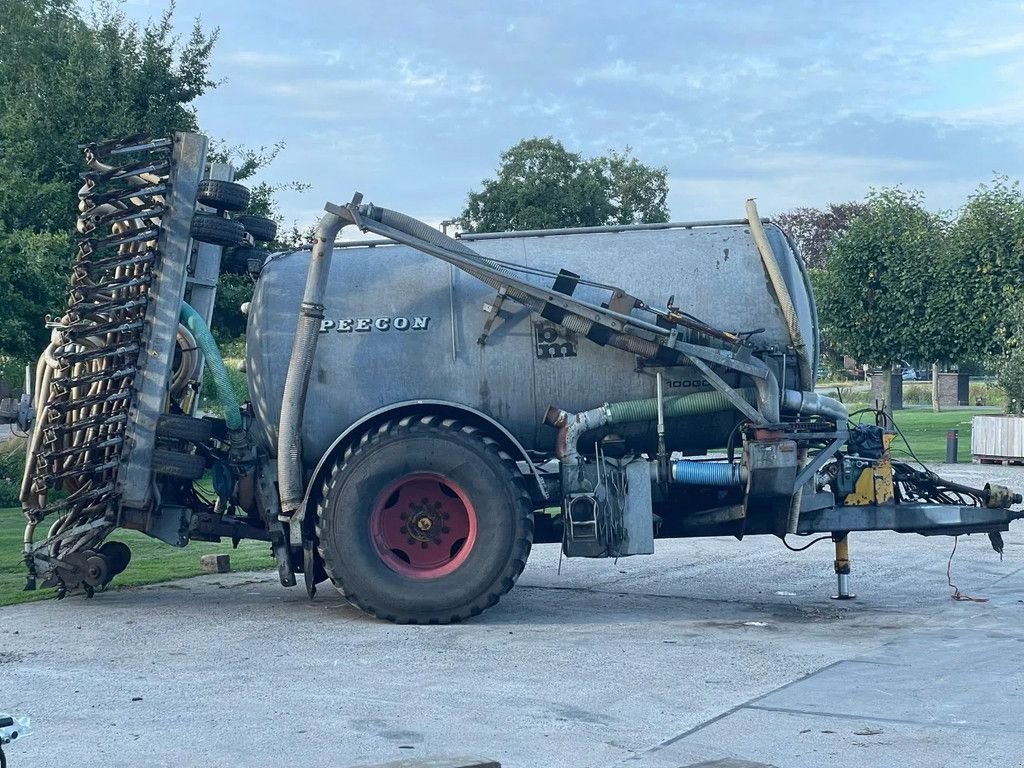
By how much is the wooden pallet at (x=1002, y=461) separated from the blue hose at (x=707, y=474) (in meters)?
17.6

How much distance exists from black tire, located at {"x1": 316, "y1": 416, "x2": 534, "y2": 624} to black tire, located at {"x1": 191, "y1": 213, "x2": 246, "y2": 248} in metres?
1.84

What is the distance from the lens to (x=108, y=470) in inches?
374

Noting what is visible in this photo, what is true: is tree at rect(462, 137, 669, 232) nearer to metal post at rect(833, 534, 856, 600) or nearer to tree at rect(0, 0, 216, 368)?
tree at rect(0, 0, 216, 368)

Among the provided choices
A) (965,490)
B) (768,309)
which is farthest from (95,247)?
(965,490)

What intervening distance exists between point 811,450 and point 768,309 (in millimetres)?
1043

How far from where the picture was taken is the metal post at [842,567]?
1014cm

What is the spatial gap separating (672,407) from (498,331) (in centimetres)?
132

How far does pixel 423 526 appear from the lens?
9.48 m

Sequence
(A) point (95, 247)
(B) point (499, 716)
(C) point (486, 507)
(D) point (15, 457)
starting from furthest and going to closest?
(D) point (15, 457) < (A) point (95, 247) < (C) point (486, 507) < (B) point (499, 716)

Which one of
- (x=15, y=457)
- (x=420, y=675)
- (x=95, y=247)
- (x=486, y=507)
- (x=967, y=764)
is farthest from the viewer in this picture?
(x=15, y=457)

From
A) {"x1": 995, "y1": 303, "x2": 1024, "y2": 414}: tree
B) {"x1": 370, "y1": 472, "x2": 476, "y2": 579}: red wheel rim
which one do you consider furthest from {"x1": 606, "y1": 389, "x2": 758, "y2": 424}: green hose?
{"x1": 995, "y1": 303, "x2": 1024, "y2": 414}: tree

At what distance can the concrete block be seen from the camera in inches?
466

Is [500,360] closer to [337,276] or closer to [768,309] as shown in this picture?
[337,276]

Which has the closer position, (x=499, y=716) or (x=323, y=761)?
(x=323, y=761)
